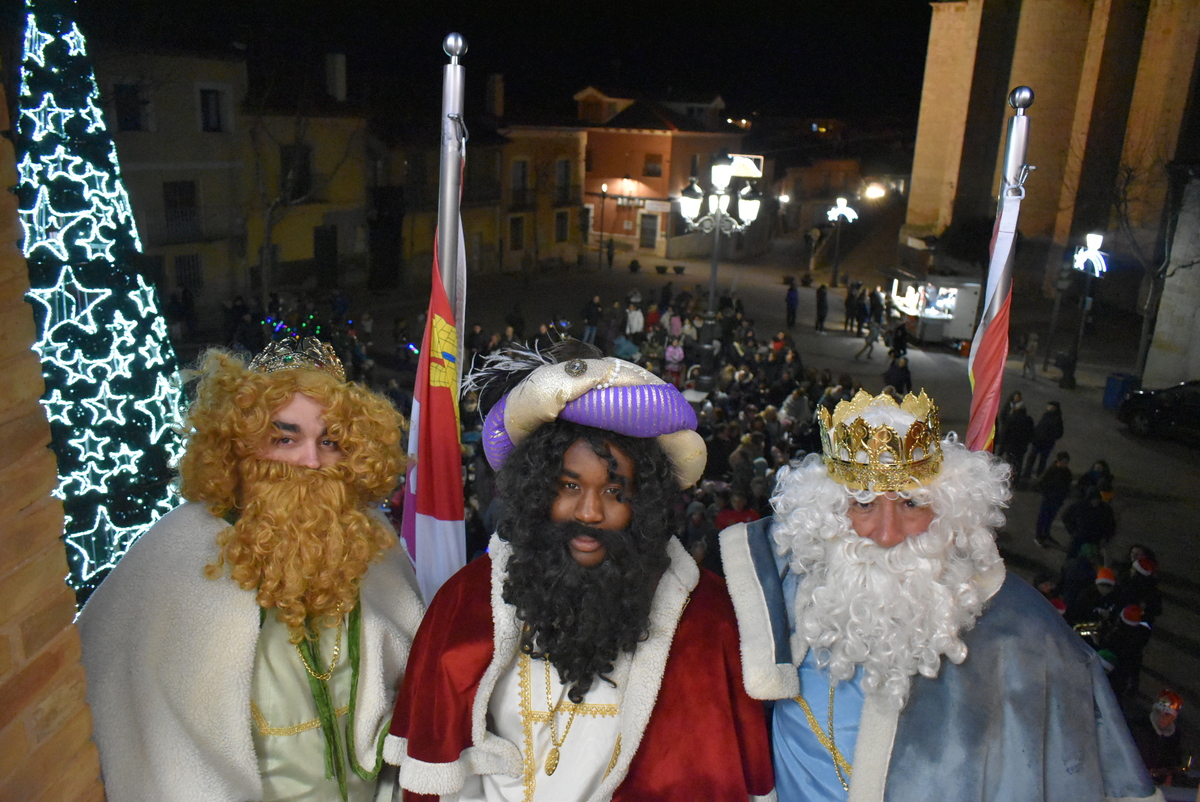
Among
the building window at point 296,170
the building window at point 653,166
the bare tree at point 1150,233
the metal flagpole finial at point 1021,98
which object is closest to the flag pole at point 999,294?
the metal flagpole finial at point 1021,98

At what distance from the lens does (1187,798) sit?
10.9 feet

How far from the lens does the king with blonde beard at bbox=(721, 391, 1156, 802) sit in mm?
2711

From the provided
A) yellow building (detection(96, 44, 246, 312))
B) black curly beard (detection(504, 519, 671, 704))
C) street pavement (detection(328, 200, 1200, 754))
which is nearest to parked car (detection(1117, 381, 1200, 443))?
street pavement (detection(328, 200, 1200, 754))

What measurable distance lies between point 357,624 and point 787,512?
158cm

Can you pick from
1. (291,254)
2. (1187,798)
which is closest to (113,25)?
(291,254)

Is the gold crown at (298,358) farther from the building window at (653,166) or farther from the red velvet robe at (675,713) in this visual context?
the building window at (653,166)

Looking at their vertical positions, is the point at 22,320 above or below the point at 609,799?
above

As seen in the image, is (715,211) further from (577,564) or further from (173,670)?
(173,670)

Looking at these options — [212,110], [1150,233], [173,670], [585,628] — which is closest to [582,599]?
[585,628]

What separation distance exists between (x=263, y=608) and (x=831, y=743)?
6.43 ft

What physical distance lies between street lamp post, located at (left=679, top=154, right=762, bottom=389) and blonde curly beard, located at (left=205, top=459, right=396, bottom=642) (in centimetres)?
1055

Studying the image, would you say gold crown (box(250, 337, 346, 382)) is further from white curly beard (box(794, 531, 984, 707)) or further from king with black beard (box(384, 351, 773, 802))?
white curly beard (box(794, 531, 984, 707))

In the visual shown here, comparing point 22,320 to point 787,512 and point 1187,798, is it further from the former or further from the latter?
point 1187,798

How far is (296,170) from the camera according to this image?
980 inches
